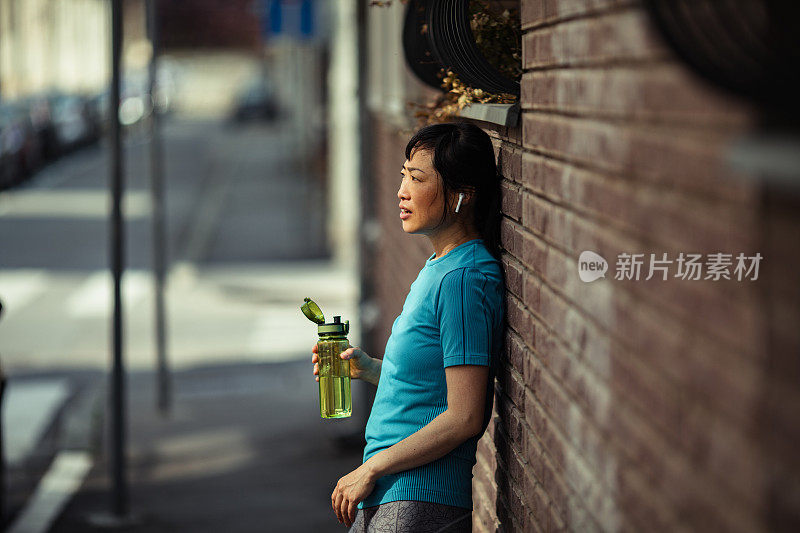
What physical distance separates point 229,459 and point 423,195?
492 cm

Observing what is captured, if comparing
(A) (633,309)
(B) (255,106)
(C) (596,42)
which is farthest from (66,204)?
(B) (255,106)

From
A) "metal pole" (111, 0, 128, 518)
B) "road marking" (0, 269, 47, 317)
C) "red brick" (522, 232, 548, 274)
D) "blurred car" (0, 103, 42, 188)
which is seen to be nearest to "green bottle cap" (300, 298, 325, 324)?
"red brick" (522, 232, 548, 274)

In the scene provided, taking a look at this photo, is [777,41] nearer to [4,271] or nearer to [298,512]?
[298,512]

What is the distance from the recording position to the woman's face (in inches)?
114

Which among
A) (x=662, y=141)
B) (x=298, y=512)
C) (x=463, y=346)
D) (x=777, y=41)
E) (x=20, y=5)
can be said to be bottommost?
(x=298, y=512)

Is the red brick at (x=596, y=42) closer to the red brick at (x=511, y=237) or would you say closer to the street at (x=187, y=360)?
the red brick at (x=511, y=237)

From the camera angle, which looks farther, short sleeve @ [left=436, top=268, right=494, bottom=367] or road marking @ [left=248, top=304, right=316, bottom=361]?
road marking @ [left=248, top=304, right=316, bottom=361]

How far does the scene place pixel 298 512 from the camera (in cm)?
632

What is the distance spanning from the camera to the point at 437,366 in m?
2.78

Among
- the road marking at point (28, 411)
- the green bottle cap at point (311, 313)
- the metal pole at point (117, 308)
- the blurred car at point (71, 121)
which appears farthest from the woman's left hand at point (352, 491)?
the blurred car at point (71, 121)

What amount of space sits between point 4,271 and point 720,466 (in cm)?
1478

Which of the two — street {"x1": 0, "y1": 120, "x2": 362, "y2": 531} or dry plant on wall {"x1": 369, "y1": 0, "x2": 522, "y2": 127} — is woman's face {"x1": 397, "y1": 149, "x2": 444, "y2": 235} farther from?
street {"x1": 0, "y1": 120, "x2": 362, "y2": 531}

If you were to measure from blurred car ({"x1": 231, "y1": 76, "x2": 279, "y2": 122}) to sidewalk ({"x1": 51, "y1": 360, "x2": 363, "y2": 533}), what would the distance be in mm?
48505

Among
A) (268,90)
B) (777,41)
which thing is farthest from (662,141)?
(268,90)
